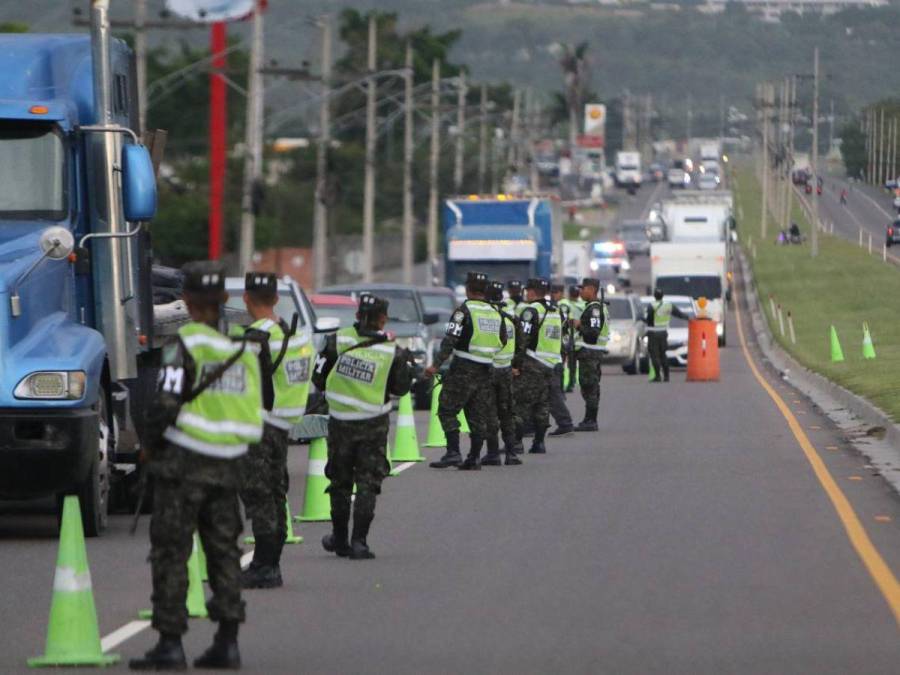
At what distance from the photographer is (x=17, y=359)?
14430 millimetres

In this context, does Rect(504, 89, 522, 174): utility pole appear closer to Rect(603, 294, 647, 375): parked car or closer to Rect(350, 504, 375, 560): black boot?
Rect(603, 294, 647, 375): parked car

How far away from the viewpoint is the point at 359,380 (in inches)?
547

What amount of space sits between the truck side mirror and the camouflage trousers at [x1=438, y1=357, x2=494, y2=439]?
6393 mm

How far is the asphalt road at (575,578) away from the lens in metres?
10.3

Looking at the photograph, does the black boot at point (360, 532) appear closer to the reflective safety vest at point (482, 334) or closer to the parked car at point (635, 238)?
the reflective safety vest at point (482, 334)

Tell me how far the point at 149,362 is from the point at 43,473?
261 cm

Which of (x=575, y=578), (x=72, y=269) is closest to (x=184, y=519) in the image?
(x=575, y=578)

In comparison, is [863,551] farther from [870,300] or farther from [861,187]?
[861,187]

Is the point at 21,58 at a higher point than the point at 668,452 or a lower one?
higher

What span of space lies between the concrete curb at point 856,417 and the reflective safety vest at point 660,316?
2.63 meters

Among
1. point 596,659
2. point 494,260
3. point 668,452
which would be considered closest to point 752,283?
point 494,260

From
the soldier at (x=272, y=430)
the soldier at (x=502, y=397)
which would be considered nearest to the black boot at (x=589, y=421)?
the soldier at (x=502, y=397)

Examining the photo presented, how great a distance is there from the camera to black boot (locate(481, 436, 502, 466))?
21.5 m

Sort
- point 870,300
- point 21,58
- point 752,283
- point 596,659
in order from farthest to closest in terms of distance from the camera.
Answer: point 752,283 → point 870,300 → point 21,58 → point 596,659
